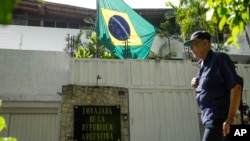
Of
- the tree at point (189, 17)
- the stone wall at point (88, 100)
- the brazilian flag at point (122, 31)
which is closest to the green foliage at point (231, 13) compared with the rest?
the stone wall at point (88, 100)

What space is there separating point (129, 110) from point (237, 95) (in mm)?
6893

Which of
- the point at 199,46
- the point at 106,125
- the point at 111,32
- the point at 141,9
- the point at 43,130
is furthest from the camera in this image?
the point at 141,9

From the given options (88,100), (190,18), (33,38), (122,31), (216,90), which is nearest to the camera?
(216,90)

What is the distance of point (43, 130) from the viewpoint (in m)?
9.78

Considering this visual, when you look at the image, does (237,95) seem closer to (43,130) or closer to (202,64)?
(202,64)

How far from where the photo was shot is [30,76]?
9.42m

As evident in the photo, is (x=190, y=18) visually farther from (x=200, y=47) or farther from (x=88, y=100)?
(x=200, y=47)

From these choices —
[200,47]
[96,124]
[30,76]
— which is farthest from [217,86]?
[30,76]

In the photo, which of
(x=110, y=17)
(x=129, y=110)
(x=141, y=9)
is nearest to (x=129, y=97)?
(x=129, y=110)

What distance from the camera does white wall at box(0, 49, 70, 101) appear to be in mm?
9242

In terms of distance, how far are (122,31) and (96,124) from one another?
12.7 ft

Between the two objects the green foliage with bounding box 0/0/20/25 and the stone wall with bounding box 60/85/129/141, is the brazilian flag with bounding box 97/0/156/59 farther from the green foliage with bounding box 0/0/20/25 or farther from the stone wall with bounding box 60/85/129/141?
the green foliage with bounding box 0/0/20/25

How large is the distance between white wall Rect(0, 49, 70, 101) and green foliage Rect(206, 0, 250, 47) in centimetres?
846

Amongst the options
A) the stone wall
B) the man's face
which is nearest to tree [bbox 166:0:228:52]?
the stone wall
